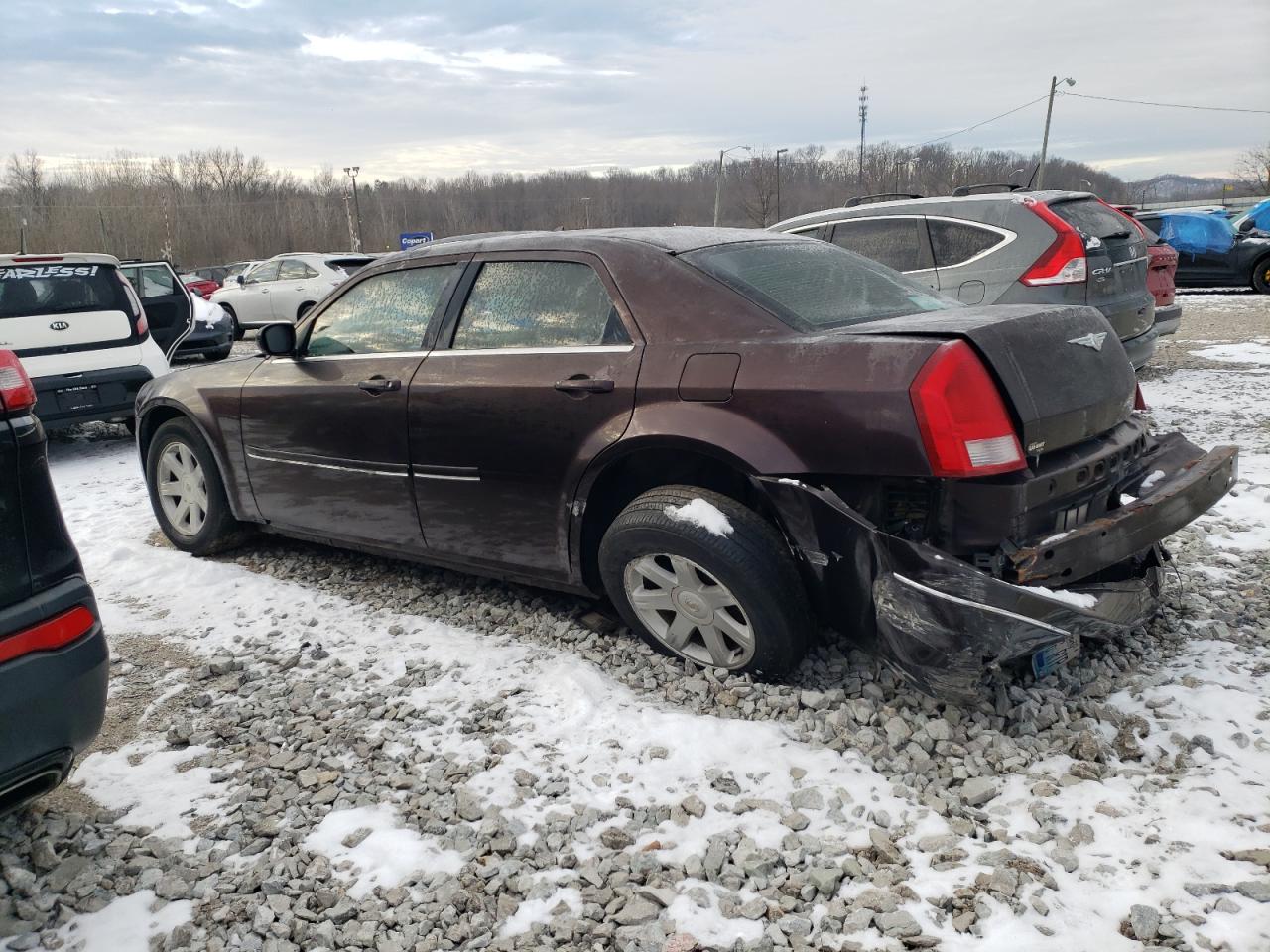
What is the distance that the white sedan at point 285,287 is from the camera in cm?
1761

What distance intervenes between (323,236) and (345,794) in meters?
79.9

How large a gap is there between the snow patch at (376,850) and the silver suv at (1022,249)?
516cm

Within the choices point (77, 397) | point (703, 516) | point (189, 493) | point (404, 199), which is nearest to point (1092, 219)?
point (703, 516)

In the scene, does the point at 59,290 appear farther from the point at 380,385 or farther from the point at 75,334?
the point at 380,385

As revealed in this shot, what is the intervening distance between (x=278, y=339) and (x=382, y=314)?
60 cm

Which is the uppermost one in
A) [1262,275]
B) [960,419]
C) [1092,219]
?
[1092,219]

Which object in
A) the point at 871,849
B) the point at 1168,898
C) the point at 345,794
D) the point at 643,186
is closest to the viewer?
the point at 1168,898

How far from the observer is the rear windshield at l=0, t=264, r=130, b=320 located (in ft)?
25.5

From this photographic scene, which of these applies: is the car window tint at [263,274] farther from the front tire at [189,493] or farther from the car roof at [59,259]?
the front tire at [189,493]

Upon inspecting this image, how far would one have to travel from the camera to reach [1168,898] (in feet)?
7.44

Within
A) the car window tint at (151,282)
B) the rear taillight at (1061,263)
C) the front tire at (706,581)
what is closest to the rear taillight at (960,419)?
the front tire at (706,581)

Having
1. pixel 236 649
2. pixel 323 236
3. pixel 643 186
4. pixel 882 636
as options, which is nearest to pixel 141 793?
pixel 236 649

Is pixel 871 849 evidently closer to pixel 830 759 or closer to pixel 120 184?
pixel 830 759

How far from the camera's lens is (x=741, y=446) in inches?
122
